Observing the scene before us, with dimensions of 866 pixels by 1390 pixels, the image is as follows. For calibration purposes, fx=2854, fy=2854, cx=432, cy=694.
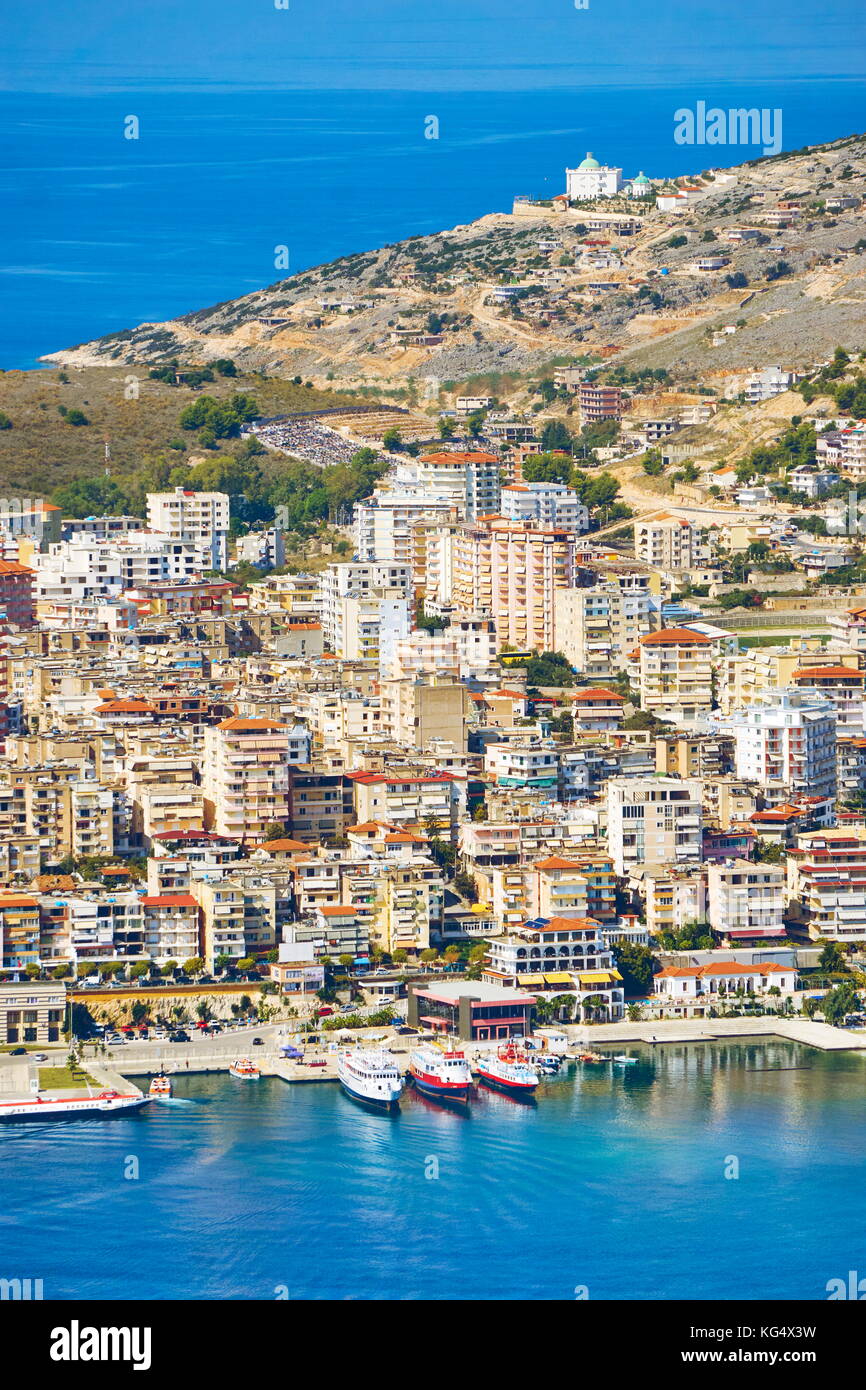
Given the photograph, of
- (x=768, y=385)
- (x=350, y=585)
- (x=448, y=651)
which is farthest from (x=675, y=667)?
(x=768, y=385)

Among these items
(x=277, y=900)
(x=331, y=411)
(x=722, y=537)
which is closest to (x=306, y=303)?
(x=331, y=411)

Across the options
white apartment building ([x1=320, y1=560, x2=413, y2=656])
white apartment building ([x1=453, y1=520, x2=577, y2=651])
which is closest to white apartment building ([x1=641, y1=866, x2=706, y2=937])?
white apartment building ([x1=453, y1=520, x2=577, y2=651])

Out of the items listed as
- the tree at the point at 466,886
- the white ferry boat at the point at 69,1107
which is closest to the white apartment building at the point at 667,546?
the tree at the point at 466,886

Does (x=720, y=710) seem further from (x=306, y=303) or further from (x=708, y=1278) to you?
(x=306, y=303)

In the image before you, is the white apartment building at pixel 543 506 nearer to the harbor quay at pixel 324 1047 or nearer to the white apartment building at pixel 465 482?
the white apartment building at pixel 465 482

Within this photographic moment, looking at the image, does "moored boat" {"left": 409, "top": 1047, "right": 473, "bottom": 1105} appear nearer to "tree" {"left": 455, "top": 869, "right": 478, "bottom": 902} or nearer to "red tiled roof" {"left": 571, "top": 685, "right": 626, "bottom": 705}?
"tree" {"left": 455, "top": 869, "right": 478, "bottom": 902}
